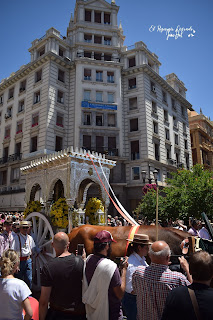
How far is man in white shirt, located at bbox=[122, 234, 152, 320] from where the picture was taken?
3.26 m

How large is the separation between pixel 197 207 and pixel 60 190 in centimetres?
837

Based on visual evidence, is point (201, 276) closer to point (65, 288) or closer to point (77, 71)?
point (65, 288)

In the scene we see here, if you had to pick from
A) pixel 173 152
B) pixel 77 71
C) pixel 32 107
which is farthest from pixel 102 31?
pixel 173 152

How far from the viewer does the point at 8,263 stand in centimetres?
274

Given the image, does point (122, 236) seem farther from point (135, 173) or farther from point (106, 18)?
point (106, 18)

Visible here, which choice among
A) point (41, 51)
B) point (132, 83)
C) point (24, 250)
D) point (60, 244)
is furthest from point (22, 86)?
point (60, 244)

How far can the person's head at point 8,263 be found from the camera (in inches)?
106

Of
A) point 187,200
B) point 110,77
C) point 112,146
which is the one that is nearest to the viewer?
point 187,200

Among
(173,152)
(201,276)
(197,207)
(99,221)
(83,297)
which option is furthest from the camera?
(173,152)

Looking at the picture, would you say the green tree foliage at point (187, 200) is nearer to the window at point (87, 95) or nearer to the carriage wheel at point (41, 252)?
the carriage wheel at point (41, 252)

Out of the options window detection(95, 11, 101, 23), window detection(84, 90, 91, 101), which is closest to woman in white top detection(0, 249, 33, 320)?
window detection(84, 90, 91, 101)

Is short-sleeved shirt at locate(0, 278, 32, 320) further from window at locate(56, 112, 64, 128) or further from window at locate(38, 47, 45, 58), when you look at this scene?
window at locate(38, 47, 45, 58)

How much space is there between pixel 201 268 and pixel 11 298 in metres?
2.05

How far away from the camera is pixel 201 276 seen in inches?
80.2
